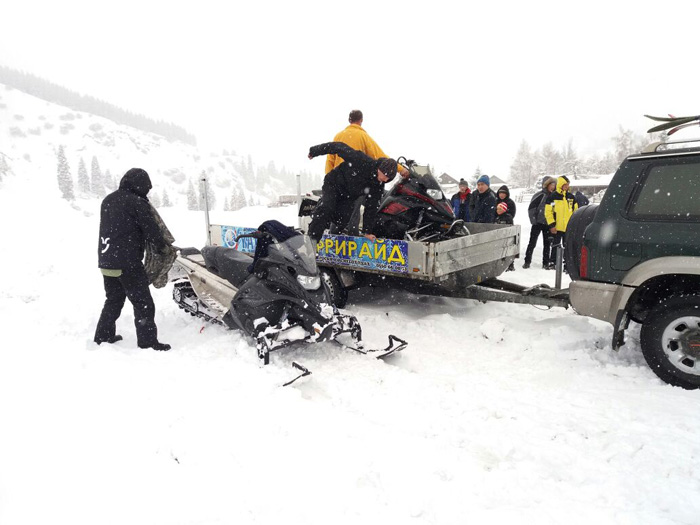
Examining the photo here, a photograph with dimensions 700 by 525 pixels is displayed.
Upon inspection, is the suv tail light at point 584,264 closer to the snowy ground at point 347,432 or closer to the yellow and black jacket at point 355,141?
the snowy ground at point 347,432

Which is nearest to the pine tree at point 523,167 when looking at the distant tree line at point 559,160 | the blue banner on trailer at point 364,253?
the distant tree line at point 559,160

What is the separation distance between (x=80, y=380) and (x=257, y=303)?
5.56ft

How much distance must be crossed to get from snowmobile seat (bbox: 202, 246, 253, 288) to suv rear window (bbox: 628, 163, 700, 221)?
13.3ft

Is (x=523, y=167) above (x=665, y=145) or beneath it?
above

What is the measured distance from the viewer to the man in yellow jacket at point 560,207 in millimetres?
8977

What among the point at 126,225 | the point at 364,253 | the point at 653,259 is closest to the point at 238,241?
the point at 364,253

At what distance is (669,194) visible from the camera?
387 cm

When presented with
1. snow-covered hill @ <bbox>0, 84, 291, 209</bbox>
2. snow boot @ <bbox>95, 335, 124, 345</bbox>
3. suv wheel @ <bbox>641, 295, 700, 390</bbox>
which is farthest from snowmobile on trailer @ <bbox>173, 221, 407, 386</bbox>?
snow-covered hill @ <bbox>0, 84, 291, 209</bbox>

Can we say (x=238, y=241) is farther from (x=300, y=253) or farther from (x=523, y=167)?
(x=523, y=167)

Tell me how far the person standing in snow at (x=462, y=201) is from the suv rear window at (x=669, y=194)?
20.0 feet

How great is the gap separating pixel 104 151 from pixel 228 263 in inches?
7236

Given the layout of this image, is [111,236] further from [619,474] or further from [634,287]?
[634,287]

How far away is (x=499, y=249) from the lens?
6359mm

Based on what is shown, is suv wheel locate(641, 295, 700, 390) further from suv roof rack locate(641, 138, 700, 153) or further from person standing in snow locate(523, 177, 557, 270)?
person standing in snow locate(523, 177, 557, 270)
